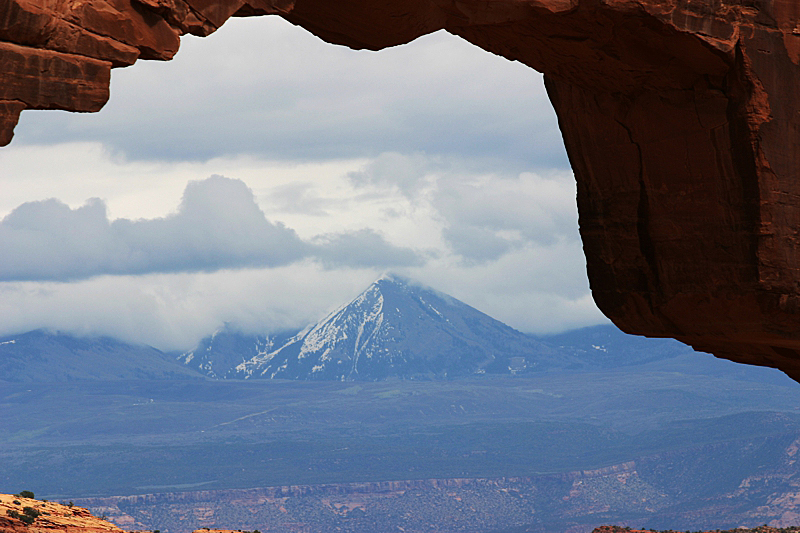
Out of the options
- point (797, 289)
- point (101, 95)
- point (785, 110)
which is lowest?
point (797, 289)

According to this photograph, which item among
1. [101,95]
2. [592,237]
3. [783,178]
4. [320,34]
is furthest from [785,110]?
[101,95]

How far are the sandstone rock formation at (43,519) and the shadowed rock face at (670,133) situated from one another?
7.79 metres

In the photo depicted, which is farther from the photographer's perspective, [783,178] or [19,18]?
[783,178]

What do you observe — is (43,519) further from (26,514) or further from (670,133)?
(670,133)

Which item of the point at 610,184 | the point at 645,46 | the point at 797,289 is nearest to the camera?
the point at 645,46

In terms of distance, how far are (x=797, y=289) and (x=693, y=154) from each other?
6.89ft

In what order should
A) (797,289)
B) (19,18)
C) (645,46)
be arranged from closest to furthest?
(19,18)
(645,46)
(797,289)

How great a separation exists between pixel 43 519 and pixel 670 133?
1017cm

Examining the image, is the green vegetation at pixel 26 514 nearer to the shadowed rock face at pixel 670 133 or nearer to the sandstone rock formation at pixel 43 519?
the sandstone rock formation at pixel 43 519

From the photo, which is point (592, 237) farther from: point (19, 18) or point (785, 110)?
point (19, 18)

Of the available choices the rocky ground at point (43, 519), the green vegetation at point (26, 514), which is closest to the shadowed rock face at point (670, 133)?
the rocky ground at point (43, 519)

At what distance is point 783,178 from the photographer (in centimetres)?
1362

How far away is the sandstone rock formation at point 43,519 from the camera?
14984mm

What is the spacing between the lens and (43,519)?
1611 cm
